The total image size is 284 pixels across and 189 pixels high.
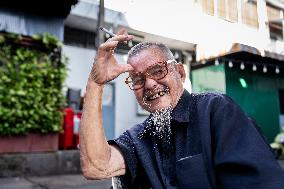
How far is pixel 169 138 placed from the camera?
6.15 feet

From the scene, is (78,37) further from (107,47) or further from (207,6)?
(207,6)

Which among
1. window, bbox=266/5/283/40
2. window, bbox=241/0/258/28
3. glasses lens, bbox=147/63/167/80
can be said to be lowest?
glasses lens, bbox=147/63/167/80

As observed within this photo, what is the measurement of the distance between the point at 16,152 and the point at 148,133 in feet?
16.2

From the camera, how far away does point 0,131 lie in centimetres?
602

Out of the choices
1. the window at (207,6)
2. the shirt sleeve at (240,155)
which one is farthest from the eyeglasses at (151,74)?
the window at (207,6)

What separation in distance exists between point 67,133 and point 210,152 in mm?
6174

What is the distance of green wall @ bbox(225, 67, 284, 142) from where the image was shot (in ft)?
41.3

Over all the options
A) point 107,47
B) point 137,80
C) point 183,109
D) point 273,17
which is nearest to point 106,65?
point 107,47

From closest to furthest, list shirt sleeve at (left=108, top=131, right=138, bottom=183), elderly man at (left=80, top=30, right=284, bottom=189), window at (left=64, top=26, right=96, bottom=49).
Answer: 1. elderly man at (left=80, top=30, right=284, bottom=189)
2. shirt sleeve at (left=108, top=131, right=138, bottom=183)
3. window at (left=64, top=26, right=96, bottom=49)

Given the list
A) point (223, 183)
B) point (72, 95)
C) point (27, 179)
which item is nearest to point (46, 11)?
point (72, 95)

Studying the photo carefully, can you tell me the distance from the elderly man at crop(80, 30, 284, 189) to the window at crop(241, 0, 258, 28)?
0.47 metres

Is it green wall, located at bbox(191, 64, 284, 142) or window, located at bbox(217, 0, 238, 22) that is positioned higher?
green wall, located at bbox(191, 64, 284, 142)

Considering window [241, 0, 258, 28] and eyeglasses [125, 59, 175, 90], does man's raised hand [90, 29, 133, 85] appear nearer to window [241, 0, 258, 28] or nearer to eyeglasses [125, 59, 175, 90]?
eyeglasses [125, 59, 175, 90]

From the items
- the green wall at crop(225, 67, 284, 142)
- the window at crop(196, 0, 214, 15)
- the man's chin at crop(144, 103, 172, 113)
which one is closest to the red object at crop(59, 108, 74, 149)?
the man's chin at crop(144, 103, 172, 113)
